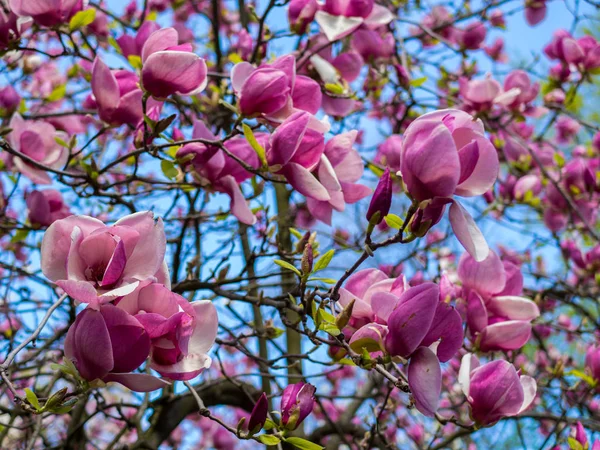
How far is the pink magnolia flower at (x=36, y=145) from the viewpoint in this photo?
133 cm

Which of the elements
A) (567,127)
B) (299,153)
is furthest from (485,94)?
(567,127)

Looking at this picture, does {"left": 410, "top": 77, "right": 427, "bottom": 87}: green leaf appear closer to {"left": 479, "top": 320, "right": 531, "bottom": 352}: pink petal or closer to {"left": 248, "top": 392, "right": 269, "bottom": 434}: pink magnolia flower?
{"left": 479, "top": 320, "right": 531, "bottom": 352}: pink petal

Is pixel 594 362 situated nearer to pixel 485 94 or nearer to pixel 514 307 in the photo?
pixel 514 307

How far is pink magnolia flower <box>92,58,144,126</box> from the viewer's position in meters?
1.17

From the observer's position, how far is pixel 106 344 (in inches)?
27.6

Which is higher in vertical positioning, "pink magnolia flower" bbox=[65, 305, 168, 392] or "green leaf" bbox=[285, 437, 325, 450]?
"pink magnolia flower" bbox=[65, 305, 168, 392]

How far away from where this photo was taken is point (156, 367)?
30.7 inches

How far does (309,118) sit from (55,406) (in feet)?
1.82

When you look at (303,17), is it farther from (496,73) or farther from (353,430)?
(496,73)

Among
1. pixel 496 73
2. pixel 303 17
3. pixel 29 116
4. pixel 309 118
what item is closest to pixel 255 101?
pixel 309 118

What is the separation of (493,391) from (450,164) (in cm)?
35

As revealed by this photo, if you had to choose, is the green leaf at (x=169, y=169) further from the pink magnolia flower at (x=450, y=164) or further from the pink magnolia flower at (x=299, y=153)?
the pink magnolia flower at (x=450, y=164)

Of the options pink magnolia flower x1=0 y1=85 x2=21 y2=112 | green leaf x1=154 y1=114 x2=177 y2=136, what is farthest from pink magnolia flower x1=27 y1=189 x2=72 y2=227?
green leaf x1=154 y1=114 x2=177 y2=136

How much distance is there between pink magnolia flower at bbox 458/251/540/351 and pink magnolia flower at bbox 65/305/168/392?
0.61 metres
